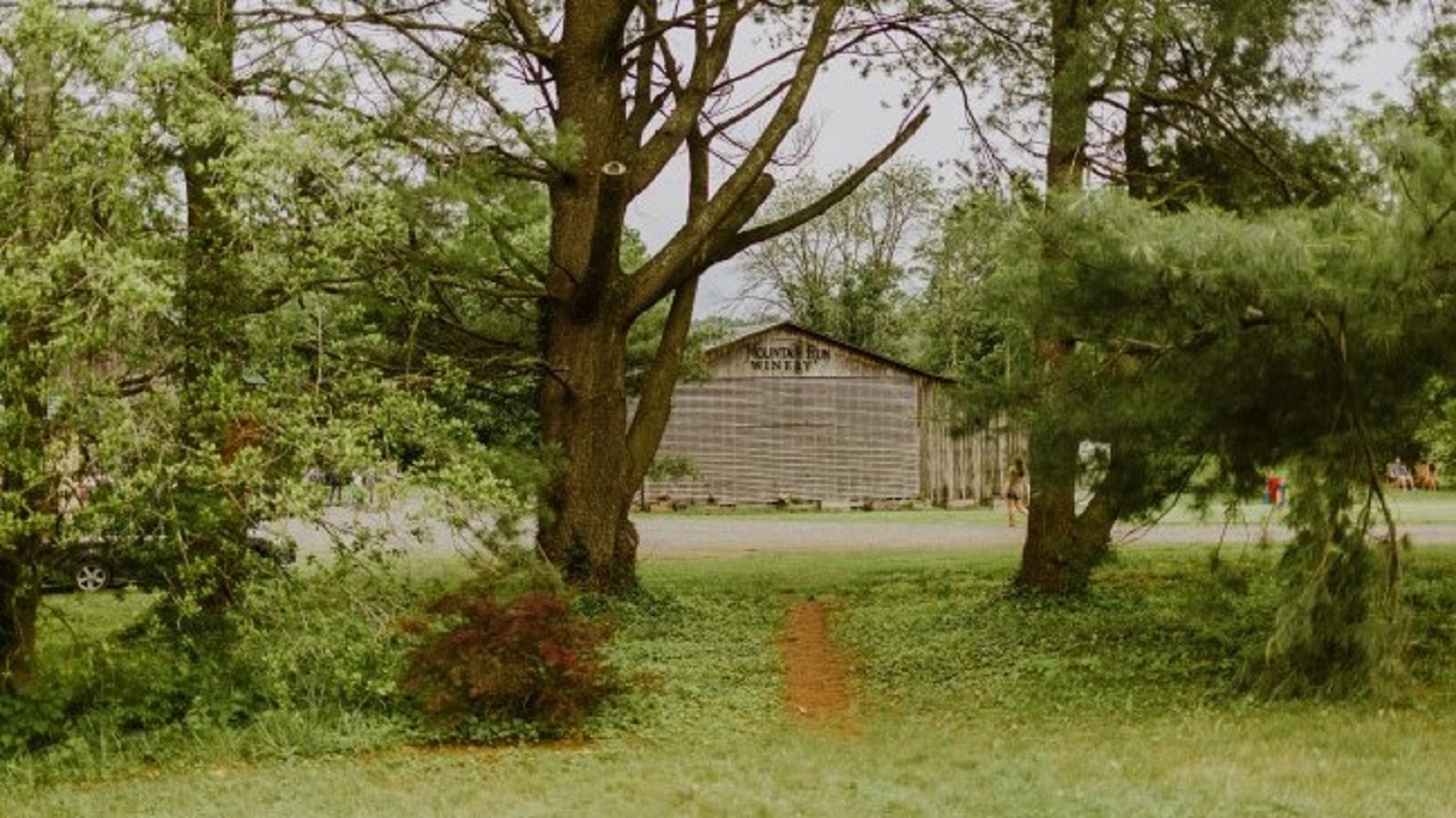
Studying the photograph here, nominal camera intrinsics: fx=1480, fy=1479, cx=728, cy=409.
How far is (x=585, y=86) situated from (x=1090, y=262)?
6.75 metres

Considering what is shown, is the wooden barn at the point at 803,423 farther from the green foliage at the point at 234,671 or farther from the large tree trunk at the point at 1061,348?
the green foliage at the point at 234,671

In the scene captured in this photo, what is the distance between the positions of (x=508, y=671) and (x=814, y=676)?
10.2 ft

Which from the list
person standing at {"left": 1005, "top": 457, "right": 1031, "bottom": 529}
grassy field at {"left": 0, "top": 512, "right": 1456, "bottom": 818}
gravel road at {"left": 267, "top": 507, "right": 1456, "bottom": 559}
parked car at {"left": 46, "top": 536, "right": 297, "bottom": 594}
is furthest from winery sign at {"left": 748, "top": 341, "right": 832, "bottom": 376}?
parked car at {"left": 46, "top": 536, "right": 297, "bottom": 594}

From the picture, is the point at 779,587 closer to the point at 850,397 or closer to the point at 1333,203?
the point at 1333,203

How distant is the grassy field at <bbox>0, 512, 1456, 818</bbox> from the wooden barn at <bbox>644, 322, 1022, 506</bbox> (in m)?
22.2

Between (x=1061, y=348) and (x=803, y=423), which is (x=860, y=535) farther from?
(x=1061, y=348)

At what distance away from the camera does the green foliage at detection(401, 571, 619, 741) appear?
9344mm

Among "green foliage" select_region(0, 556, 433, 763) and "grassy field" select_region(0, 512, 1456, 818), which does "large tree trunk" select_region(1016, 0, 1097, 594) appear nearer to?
"grassy field" select_region(0, 512, 1456, 818)

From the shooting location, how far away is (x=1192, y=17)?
12.7m

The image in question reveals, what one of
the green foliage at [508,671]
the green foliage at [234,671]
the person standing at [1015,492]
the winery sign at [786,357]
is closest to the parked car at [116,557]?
the green foliage at [234,671]

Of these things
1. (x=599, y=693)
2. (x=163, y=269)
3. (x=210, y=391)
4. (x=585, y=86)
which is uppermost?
(x=585, y=86)

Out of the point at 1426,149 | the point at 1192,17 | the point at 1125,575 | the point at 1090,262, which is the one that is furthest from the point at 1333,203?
the point at 1125,575

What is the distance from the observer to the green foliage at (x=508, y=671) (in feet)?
30.7

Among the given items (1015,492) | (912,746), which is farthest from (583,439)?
(1015,492)
